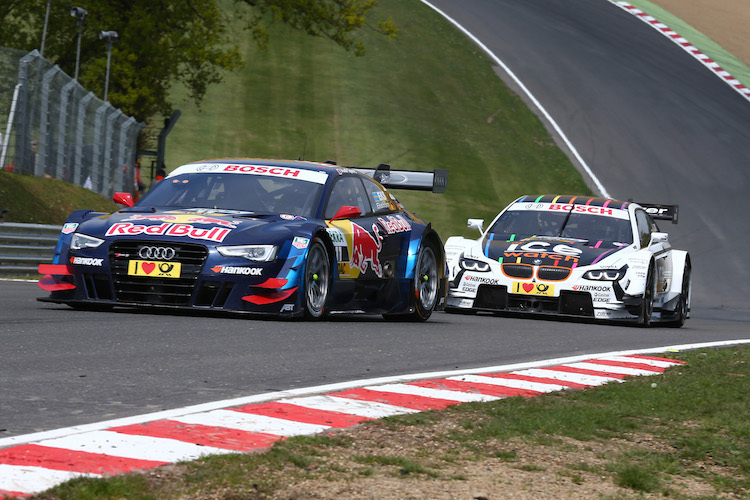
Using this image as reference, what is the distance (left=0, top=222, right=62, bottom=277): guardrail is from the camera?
16.8 m

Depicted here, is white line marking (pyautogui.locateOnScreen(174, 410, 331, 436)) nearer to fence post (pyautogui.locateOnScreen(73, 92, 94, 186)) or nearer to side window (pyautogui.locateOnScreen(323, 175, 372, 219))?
side window (pyautogui.locateOnScreen(323, 175, 372, 219))

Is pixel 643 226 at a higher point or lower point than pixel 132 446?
higher

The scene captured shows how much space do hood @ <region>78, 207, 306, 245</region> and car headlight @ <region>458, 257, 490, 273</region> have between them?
3.94m

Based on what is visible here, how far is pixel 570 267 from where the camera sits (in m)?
13.7

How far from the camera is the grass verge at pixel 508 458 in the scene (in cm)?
418

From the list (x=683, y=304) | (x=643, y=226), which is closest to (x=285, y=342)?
(x=643, y=226)

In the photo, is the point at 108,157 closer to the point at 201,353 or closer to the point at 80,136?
the point at 80,136

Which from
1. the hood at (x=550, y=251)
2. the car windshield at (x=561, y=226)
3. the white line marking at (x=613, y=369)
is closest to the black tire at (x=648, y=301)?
the hood at (x=550, y=251)

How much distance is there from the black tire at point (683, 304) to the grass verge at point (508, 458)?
813 centimetres

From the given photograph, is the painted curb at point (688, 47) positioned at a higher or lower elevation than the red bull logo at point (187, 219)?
higher

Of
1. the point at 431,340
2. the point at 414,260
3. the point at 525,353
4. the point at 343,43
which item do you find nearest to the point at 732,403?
the point at 525,353

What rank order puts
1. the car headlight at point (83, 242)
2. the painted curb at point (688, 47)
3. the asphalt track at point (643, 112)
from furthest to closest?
the painted curb at point (688, 47) < the asphalt track at point (643, 112) < the car headlight at point (83, 242)

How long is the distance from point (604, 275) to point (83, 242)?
6046 millimetres

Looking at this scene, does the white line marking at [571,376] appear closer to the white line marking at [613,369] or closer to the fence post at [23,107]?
the white line marking at [613,369]
